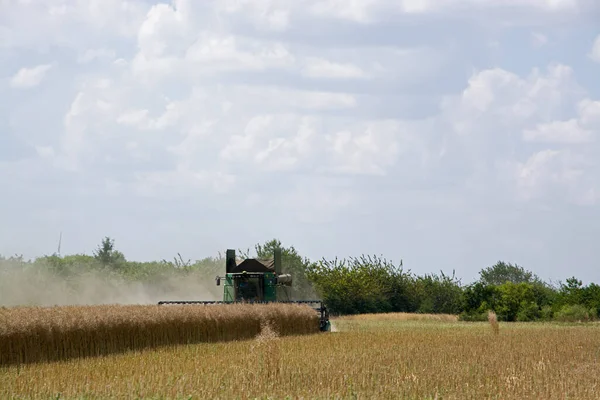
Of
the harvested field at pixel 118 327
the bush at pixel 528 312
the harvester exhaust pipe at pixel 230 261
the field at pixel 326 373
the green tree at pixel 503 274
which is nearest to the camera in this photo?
the field at pixel 326 373

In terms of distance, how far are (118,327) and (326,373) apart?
871 centimetres

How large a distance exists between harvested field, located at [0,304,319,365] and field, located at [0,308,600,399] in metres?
0.74

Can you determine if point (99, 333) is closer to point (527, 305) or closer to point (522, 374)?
point (522, 374)

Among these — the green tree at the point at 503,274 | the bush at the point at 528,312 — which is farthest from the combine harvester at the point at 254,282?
the green tree at the point at 503,274

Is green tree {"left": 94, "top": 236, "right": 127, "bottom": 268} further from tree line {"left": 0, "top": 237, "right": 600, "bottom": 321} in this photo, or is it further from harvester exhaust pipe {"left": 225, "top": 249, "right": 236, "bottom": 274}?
harvester exhaust pipe {"left": 225, "top": 249, "right": 236, "bottom": 274}

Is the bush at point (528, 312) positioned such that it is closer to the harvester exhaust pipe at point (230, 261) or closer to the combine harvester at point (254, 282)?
the combine harvester at point (254, 282)

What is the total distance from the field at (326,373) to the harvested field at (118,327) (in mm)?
739

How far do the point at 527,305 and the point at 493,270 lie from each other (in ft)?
183

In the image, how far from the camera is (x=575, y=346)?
80.1 ft

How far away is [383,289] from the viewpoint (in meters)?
62.7

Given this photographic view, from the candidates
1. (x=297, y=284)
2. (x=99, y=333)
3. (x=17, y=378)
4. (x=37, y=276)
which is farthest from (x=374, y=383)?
(x=37, y=276)

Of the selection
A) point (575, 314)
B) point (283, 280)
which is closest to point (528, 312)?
point (575, 314)

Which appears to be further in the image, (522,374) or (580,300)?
(580,300)

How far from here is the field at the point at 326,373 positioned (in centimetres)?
1414
